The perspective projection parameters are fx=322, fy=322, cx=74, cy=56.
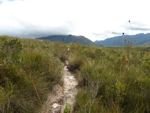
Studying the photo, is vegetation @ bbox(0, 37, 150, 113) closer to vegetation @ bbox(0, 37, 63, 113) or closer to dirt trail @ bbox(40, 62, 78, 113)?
vegetation @ bbox(0, 37, 63, 113)

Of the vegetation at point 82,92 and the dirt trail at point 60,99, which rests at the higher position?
the vegetation at point 82,92

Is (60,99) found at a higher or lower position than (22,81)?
lower

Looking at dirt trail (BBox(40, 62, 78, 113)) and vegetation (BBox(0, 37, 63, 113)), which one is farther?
dirt trail (BBox(40, 62, 78, 113))

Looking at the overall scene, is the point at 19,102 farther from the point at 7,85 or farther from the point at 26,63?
the point at 26,63

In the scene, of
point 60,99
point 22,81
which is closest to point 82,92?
point 60,99

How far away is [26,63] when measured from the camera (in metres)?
8.45

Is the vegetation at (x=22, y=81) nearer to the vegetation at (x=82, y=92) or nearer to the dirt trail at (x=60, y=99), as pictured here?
the vegetation at (x=82, y=92)

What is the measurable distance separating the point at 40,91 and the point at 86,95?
41.9 inches

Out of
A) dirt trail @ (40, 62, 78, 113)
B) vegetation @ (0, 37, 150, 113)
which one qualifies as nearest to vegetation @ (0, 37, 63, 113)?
vegetation @ (0, 37, 150, 113)

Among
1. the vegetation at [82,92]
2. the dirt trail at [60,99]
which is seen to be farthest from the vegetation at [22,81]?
the dirt trail at [60,99]

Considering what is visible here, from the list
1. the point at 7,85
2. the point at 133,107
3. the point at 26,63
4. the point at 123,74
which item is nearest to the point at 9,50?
the point at 26,63

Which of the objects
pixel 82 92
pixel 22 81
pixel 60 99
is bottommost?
pixel 60 99

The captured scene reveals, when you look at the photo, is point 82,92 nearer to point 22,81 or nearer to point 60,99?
point 60,99

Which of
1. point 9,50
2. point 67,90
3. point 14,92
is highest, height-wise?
point 9,50
